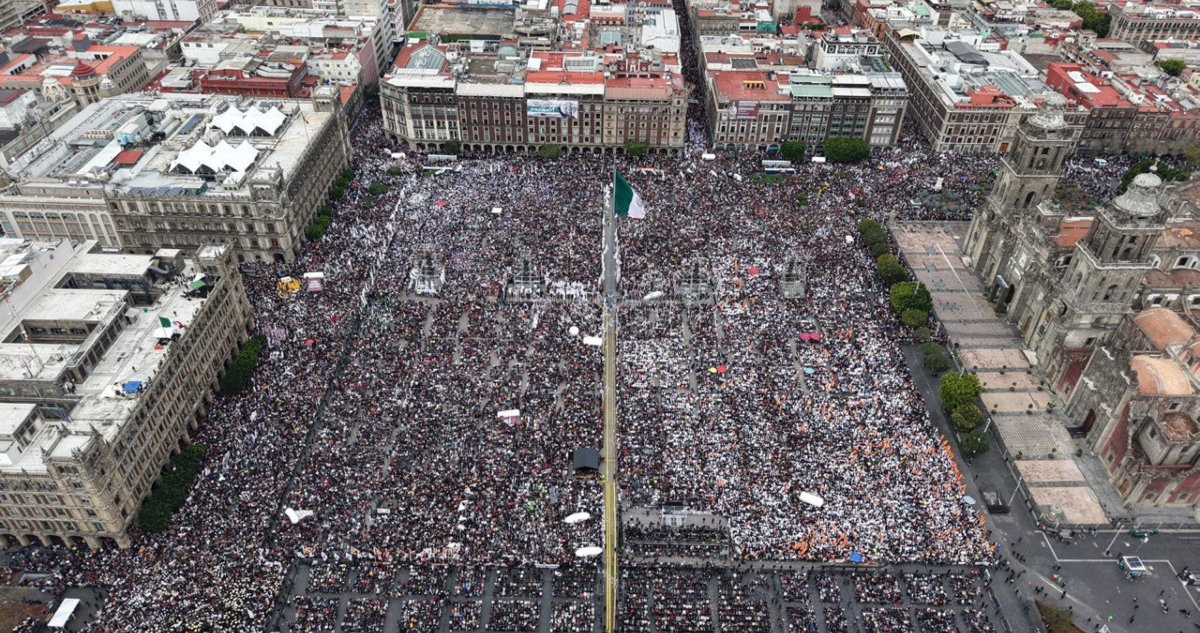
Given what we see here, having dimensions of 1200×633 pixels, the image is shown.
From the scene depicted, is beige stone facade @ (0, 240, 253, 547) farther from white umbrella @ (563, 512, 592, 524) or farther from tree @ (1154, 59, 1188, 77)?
tree @ (1154, 59, 1188, 77)

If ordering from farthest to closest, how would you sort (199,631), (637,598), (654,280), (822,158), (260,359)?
(822,158), (654,280), (260,359), (637,598), (199,631)

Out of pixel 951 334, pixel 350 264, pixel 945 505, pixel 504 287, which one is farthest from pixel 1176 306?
pixel 350 264

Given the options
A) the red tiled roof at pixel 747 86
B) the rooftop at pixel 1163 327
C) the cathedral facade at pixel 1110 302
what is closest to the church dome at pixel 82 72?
the red tiled roof at pixel 747 86

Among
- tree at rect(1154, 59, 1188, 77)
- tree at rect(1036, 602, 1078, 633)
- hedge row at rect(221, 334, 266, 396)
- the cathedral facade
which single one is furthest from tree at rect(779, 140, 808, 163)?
hedge row at rect(221, 334, 266, 396)

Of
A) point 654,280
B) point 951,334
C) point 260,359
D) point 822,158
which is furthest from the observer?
point 822,158

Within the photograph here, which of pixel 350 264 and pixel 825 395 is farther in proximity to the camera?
pixel 350 264

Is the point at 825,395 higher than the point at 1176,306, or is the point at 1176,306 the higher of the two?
the point at 1176,306

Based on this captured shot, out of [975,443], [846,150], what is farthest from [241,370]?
[846,150]

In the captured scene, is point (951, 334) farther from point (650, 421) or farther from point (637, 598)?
point (637, 598)
